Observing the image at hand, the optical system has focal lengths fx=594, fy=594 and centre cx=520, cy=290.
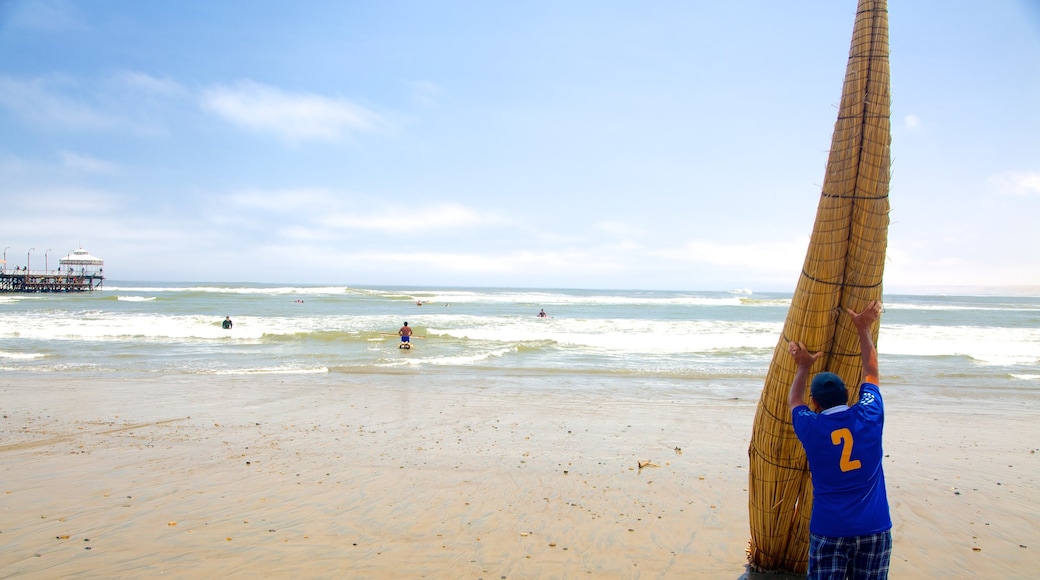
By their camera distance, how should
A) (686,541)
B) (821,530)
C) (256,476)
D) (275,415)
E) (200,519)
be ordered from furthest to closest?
(275,415) < (256,476) < (200,519) < (686,541) < (821,530)

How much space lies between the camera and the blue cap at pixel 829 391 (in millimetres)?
2887

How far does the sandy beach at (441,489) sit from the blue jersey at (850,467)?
169cm

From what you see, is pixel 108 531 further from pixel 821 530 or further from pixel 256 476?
pixel 821 530

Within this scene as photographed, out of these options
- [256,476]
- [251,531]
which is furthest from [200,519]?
[256,476]

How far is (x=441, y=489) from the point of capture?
591 centimetres

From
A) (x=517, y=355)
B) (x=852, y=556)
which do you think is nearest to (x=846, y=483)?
(x=852, y=556)

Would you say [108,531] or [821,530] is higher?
[821,530]

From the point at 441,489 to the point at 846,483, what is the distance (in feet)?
13.1

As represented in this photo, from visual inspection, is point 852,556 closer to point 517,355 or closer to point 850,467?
point 850,467

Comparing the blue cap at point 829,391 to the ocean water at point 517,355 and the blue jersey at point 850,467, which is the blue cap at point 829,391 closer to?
the blue jersey at point 850,467

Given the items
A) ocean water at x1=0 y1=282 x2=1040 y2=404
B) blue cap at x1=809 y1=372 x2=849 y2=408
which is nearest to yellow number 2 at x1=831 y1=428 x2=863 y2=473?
blue cap at x1=809 y1=372 x2=849 y2=408

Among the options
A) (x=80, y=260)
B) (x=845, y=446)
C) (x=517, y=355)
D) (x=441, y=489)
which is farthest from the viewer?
(x=80, y=260)

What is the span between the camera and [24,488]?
5.80 metres

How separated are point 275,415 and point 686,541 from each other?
689 centimetres
